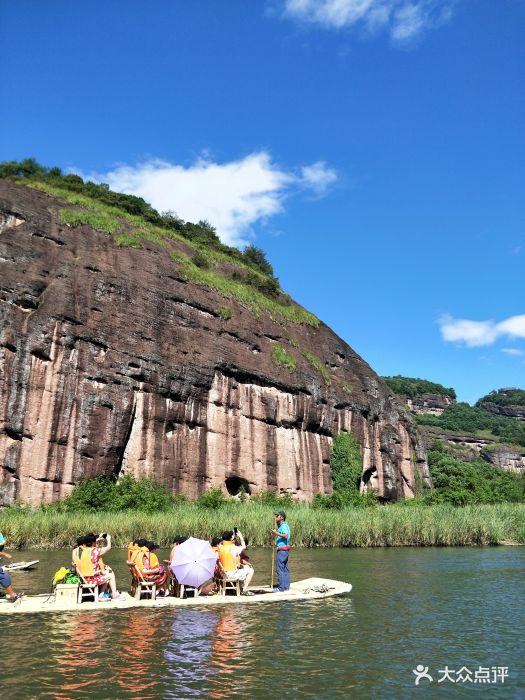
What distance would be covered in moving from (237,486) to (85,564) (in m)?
29.4

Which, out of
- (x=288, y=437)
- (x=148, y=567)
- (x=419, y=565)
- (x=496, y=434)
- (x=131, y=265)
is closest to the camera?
(x=148, y=567)

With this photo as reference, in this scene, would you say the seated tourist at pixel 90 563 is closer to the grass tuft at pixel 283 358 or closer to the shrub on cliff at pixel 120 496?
the shrub on cliff at pixel 120 496

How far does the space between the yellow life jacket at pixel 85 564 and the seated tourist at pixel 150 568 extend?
3.78 ft

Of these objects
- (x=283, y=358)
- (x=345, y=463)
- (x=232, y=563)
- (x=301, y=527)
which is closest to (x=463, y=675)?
(x=232, y=563)

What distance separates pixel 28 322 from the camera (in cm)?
3588

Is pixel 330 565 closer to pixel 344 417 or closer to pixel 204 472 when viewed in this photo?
pixel 204 472

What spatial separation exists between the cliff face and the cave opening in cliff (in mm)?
155

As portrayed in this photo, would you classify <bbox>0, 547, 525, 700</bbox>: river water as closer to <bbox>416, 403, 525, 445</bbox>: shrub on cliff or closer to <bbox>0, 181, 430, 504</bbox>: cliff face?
<bbox>0, 181, 430, 504</bbox>: cliff face

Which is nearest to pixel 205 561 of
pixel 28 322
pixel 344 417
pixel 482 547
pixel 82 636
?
pixel 82 636

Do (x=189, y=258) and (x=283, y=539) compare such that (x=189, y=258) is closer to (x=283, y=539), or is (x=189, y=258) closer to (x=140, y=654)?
(x=283, y=539)

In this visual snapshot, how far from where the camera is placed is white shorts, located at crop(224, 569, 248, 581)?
15266 mm

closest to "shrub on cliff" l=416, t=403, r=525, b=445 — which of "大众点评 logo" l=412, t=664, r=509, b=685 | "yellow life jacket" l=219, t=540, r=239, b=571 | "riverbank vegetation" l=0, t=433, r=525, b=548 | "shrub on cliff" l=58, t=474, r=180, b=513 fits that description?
"riverbank vegetation" l=0, t=433, r=525, b=548

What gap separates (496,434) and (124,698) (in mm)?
186568

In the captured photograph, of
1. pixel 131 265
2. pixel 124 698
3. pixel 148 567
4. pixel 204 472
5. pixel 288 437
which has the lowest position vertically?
pixel 124 698
